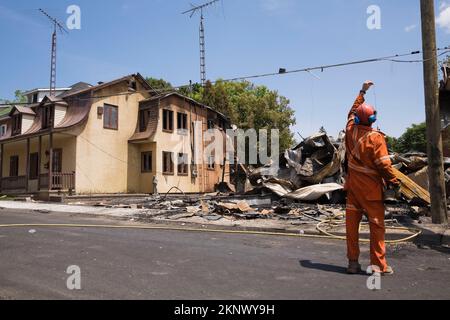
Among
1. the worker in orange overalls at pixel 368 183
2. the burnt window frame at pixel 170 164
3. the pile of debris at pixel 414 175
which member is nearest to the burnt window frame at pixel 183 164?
the burnt window frame at pixel 170 164

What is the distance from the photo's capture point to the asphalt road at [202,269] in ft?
13.6

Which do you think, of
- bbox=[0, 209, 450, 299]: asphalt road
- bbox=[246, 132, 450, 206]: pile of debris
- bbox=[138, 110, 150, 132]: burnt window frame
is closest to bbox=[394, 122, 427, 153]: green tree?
bbox=[138, 110, 150, 132]: burnt window frame

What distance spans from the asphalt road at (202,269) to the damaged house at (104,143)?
55.5 ft

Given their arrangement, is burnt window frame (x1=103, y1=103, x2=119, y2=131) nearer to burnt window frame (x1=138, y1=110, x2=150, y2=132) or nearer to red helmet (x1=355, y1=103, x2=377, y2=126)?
burnt window frame (x1=138, y1=110, x2=150, y2=132)

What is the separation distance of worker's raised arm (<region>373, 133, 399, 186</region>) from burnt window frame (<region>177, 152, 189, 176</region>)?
956 inches

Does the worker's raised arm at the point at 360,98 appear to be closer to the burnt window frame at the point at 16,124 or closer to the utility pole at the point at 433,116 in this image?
the utility pole at the point at 433,116

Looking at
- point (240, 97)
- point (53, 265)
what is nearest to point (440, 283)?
point (53, 265)

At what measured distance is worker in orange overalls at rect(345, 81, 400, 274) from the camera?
198 inches

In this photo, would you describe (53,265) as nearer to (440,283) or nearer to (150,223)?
(440,283)

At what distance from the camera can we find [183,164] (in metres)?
29.5

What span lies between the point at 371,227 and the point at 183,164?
24.8 meters

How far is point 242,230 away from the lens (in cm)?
952

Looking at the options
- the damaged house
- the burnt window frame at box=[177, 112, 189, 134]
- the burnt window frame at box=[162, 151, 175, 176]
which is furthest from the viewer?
the burnt window frame at box=[177, 112, 189, 134]

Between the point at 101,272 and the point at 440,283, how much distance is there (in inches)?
153
